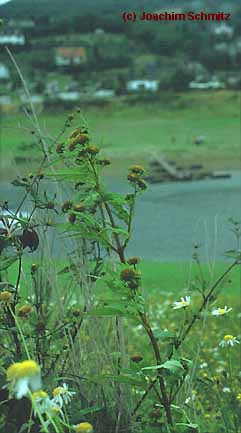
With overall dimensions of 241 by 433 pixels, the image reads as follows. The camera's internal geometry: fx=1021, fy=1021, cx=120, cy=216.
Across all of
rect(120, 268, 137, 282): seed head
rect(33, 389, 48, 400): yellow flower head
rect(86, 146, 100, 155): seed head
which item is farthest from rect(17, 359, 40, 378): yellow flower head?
rect(86, 146, 100, 155): seed head

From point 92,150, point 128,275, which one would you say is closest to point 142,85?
point 92,150

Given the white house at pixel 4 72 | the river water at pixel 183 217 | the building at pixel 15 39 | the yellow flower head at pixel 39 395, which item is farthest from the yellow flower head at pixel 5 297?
the white house at pixel 4 72

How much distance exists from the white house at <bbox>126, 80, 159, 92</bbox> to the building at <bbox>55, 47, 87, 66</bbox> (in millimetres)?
718

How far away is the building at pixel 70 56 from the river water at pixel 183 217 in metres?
1.36

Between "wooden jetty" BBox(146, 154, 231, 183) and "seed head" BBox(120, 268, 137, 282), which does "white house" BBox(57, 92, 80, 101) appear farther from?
"seed head" BBox(120, 268, 137, 282)

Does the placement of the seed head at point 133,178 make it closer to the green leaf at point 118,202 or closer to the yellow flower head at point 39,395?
the green leaf at point 118,202

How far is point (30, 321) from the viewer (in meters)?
2.87

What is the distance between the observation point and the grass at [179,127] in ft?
34.0

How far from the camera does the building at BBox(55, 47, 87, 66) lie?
851 cm

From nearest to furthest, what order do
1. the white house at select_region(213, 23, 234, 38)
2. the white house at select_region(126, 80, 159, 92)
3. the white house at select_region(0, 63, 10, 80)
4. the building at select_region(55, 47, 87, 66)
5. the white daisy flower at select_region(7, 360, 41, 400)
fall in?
the white daisy flower at select_region(7, 360, 41, 400) → the white house at select_region(0, 63, 10, 80) → the building at select_region(55, 47, 87, 66) → the white house at select_region(213, 23, 234, 38) → the white house at select_region(126, 80, 159, 92)

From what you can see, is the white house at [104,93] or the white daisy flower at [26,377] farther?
the white house at [104,93]

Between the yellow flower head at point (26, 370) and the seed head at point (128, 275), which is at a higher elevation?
the seed head at point (128, 275)

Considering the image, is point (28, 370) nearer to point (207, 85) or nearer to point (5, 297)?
point (5, 297)

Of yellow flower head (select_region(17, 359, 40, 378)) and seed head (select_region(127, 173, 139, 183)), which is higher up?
seed head (select_region(127, 173, 139, 183))
